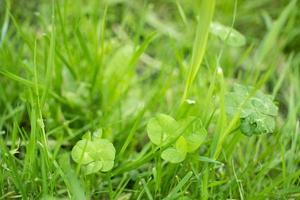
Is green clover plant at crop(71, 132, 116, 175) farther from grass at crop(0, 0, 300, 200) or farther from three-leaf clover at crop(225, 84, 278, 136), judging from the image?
three-leaf clover at crop(225, 84, 278, 136)

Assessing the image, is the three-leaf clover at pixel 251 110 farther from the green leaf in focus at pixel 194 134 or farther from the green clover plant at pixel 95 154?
the green clover plant at pixel 95 154

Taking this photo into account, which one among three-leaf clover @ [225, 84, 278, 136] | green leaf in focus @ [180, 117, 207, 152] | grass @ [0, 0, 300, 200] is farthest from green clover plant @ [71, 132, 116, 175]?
three-leaf clover @ [225, 84, 278, 136]

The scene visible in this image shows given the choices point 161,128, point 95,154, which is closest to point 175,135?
point 161,128

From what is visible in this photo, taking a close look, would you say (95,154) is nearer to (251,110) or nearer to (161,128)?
(161,128)

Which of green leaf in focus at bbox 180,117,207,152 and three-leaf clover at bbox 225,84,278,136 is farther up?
three-leaf clover at bbox 225,84,278,136

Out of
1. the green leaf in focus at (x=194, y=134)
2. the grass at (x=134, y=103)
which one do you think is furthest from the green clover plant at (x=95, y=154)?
the green leaf in focus at (x=194, y=134)
